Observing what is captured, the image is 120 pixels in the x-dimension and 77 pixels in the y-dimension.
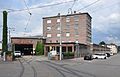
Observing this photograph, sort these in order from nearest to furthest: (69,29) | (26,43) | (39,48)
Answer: (39,48) < (26,43) < (69,29)

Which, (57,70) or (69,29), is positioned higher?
(69,29)

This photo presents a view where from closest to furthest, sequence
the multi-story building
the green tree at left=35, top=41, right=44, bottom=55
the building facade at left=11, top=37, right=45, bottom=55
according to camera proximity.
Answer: the green tree at left=35, top=41, right=44, bottom=55, the building facade at left=11, top=37, right=45, bottom=55, the multi-story building

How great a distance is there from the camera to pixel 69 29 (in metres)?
110

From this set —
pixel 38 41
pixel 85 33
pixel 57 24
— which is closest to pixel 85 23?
pixel 85 33

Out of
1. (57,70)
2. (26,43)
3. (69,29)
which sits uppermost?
(69,29)

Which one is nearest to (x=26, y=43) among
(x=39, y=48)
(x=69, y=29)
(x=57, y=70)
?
(x=39, y=48)

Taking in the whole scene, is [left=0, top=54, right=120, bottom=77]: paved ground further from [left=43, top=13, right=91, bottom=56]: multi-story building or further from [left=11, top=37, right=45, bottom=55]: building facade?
[left=43, top=13, right=91, bottom=56]: multi-story building

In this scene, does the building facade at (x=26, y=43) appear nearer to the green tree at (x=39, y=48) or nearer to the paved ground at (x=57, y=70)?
the green tree at (x=39, y=48)

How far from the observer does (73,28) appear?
4301 inches

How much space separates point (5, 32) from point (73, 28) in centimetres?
5842

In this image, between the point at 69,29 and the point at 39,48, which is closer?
the point at 39,48

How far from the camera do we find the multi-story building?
107 meters

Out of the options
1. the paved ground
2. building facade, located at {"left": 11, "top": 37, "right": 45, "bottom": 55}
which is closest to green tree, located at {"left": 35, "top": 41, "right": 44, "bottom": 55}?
building facade, located at {"left": 11, "top": 37, "right": 45, "bottom": 55}

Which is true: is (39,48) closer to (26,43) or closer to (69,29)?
(26,43)
